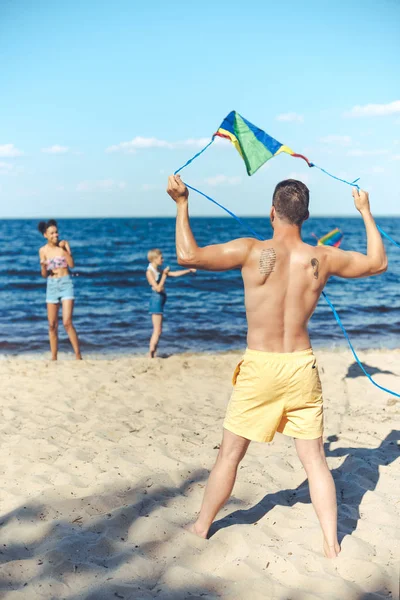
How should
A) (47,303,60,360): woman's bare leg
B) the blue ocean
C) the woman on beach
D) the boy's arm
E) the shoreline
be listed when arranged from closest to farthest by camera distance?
the boy's arm < the woman on beach < (47,303,60,360): woman's bare leg < the shoreline < the blue ocean

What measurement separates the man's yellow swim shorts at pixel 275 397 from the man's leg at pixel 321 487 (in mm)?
75

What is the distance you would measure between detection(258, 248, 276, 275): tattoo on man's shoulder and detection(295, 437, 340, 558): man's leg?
3.20ft

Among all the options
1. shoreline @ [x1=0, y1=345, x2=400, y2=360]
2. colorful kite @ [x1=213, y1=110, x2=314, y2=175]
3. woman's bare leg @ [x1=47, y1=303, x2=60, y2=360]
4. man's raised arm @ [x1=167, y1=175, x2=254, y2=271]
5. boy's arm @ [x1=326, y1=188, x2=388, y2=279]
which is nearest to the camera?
man's raised arm @ [x1=167, y1=175, x2=254, y2=271]

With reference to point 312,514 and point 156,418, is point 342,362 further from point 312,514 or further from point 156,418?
point 312,514

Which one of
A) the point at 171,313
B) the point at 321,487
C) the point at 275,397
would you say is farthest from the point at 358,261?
the point at 171,313

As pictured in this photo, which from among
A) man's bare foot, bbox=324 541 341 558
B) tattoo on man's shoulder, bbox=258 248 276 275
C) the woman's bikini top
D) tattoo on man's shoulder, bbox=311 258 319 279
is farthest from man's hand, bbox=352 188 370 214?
the woman's bikini top

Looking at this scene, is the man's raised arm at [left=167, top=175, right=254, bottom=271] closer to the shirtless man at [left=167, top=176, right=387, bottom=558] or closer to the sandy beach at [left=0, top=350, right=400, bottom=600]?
the shirtless man at [left=167, top=176, right=387, bottom=558]

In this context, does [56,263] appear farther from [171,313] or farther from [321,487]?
[171,313]

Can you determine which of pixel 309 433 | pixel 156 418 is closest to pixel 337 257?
pixel 309 433

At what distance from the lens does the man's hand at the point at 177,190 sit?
119 inches

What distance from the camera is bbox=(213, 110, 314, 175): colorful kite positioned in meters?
3.85

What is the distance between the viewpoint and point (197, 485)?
4.19m

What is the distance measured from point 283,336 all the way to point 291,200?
751 millimetres

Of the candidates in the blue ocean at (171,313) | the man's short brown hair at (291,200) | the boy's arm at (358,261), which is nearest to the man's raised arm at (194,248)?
the man's short brown hair at (291,200)
